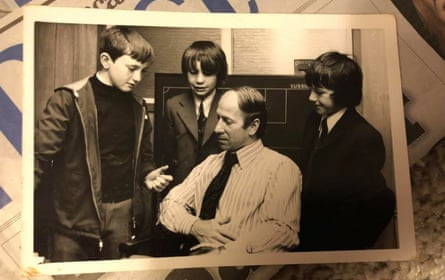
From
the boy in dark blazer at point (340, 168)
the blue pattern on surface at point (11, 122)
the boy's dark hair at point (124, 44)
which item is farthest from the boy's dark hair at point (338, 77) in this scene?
the blue pattern on surface at point (11, 122)

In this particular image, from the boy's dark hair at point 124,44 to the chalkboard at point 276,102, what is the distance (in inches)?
0.9

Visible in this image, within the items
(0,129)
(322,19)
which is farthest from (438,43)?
(0,129)

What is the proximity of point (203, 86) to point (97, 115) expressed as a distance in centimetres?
9

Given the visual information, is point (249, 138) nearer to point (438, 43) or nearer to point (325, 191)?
point (325, 191)

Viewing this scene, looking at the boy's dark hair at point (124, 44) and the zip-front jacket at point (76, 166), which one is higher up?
the boy's dark hair at point (124, 44)

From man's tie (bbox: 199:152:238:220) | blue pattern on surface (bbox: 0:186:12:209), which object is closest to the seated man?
man's tie (bbox: 199:152:238:220)

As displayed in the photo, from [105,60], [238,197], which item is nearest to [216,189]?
[238,197]

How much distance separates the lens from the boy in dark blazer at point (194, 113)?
1.32 ft

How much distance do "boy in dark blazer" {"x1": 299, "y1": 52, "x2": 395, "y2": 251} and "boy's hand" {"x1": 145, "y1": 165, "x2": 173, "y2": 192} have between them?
0.11 m

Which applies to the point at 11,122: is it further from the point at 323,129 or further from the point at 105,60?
the point at 323,129

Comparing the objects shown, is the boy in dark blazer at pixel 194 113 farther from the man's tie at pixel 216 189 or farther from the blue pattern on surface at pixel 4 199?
the blue pattern on surface at pixel 4 199

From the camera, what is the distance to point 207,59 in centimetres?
42

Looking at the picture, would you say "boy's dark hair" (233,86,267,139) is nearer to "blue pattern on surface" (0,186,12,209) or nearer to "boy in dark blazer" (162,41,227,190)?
"boy in dark blazer" (162,41,227,190)

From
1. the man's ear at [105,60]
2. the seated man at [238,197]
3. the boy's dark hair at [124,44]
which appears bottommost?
the seated man at [238,197]
